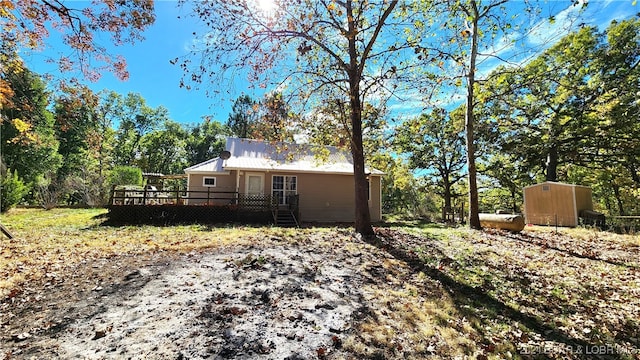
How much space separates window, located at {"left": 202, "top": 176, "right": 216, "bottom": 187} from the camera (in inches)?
608

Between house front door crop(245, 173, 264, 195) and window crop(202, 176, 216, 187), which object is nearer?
house front door crop(245, 173, 264, 195)

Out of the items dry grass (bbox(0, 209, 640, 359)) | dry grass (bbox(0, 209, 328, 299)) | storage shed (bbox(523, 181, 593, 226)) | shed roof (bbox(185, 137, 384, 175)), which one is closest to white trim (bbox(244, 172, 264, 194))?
shed roof (bbox(185, 137, 384, 175))

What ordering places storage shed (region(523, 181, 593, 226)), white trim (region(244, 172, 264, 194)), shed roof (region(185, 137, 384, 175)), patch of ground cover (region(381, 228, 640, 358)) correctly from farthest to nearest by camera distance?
1. white trim (region(244, 172, 264, 194))
2. shed roof (region(185, 137, 384, 175))
3. storage shed (region(523, 181, 593, 226))
4. patch of ground cover (region(381, 228, 640, 358))

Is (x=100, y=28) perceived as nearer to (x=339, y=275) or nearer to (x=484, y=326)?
(x=339, y=275)

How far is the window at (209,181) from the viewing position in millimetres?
15453

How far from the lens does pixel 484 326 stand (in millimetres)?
4223

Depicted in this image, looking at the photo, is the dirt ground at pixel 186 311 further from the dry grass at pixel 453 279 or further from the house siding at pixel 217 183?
the house siding at pixel 217 183

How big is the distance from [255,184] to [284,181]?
1490 millimetres

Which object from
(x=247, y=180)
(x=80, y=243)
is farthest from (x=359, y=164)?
(x=80, y=243)

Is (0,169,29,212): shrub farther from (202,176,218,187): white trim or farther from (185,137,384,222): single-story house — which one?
(202,176,218,187): white trim

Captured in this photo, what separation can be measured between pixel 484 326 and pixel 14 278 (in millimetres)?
7633

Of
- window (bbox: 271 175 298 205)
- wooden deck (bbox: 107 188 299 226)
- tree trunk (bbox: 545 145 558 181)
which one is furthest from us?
tree trunk (bbox: 545 145 558 181)

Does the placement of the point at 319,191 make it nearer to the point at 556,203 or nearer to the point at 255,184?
the point at 255,184

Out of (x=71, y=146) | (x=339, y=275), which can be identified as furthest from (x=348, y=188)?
(x=71, y=146)
